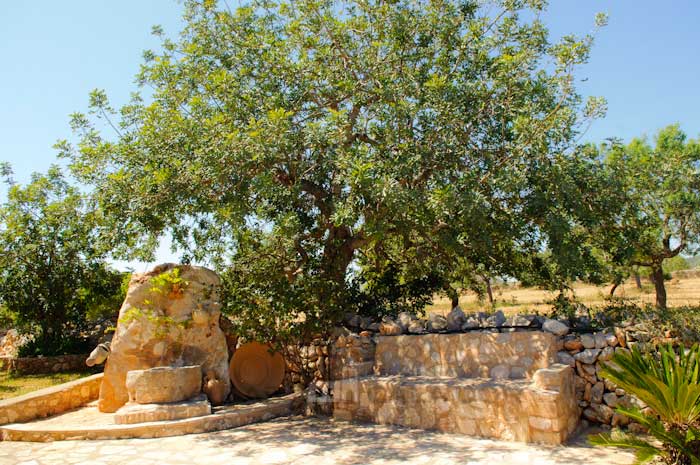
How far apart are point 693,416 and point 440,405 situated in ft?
11.5

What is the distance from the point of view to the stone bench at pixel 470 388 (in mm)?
7191

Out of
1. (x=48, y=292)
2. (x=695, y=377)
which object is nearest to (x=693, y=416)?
(x=695, y=377)

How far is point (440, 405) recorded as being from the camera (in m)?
8.08

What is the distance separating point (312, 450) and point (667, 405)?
4.72 m

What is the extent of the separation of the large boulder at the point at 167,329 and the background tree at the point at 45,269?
267 inches

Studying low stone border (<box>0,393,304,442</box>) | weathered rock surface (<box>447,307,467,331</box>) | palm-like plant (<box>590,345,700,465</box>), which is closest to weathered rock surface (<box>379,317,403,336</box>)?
weathered rock surface (<box>447,307,467,331</box>)

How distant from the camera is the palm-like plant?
5.56 m

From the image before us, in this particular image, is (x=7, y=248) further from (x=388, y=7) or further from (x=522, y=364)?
(x=522, y=364)

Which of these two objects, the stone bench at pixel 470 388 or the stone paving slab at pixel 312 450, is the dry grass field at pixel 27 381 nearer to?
the stone paving slab at pixel 312 450

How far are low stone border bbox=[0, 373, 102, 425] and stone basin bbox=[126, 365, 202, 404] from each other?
1.98 metres

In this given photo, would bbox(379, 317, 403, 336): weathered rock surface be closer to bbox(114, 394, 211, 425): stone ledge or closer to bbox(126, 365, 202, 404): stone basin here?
bbox(114, 394, 211, 425): stone ledge

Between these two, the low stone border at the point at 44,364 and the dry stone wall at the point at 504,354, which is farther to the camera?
the low stone border at the point at 44,364

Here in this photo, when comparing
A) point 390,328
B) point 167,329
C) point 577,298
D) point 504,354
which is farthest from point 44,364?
point 577,298

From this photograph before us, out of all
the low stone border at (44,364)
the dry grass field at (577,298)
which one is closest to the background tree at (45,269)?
the low stone border at (44,364)
